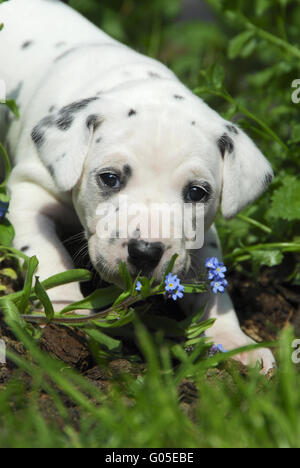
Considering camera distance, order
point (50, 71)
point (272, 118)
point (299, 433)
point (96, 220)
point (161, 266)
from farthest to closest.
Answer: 1. point (272, 118)
2. point (50, 71)
3. point (96, 220)
4. point (161, 266)
5. point (299, 433)

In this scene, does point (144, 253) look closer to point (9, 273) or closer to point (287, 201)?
point (9, 273)

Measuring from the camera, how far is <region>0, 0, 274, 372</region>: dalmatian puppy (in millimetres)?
4082

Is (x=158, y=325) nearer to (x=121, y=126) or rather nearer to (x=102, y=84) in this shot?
(x=121, y=126)

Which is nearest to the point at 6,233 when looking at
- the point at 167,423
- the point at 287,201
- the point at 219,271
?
the point at 219,271

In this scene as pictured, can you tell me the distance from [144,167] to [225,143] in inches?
27.8

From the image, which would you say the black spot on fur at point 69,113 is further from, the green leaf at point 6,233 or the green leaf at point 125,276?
the green leaf at point 125,276

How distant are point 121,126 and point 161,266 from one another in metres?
0.96

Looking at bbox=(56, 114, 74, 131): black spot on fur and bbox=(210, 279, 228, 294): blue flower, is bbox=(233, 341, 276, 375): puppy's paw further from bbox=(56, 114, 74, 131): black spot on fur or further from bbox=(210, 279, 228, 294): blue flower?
bbox=(56, 114, 74, 131): black spot on fur

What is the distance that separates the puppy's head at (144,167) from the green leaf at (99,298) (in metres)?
0.12

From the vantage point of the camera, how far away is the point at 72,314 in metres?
4.02

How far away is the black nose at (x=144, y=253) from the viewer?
3.76 m

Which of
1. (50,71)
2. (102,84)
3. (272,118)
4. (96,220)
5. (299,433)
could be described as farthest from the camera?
(272,118)

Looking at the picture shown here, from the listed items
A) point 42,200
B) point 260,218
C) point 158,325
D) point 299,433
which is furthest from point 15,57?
point 299,433

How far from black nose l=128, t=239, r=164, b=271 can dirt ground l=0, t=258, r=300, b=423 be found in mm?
595
